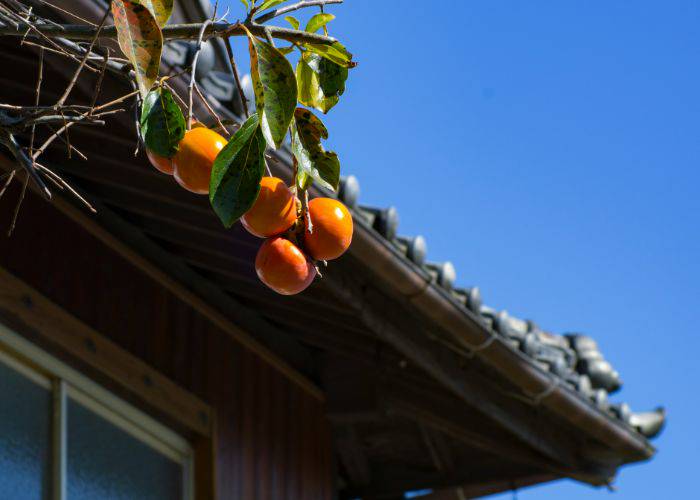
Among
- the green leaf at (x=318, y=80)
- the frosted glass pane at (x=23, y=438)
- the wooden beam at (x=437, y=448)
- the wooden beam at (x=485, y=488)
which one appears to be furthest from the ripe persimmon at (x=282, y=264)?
the wooden beam at (x=485, y=488)

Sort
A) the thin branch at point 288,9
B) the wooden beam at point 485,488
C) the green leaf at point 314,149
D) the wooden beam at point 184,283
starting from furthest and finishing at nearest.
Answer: the wooden beam at point 485,488
the wooden beam at point 184,283
the green leaf at point 314,149
the thin branch at point 288,9

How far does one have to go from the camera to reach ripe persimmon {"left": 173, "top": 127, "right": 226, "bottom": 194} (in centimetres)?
190

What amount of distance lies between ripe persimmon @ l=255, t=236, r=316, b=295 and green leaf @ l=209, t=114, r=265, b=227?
146 mm

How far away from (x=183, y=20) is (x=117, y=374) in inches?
48.6

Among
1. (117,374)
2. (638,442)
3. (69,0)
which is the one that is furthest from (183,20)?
(638,442)

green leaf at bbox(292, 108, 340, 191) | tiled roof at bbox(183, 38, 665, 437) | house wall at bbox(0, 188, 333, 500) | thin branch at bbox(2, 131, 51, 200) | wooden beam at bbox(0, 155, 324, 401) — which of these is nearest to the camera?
thin branch at bbox(2, 131, 51, 200)

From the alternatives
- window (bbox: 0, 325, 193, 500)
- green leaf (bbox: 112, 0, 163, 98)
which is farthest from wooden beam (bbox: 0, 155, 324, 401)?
green leaf (bbox: 112, 0, 163, 98)

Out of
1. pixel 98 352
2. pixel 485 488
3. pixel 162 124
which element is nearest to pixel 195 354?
pixel 98 352

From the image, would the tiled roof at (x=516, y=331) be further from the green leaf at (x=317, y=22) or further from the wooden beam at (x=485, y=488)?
the green leaf at (x=317, y=22)

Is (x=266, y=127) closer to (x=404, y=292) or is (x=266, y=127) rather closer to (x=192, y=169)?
(x=192, y=169)

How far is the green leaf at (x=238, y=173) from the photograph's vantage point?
1.81 meters

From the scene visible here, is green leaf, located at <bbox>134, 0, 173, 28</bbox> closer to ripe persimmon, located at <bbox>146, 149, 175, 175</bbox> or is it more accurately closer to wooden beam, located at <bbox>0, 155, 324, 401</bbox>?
ripe persimmon, located at <bbox>146, 149, 175, 175</bbox>

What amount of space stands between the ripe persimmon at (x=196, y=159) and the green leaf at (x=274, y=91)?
0.13 metres

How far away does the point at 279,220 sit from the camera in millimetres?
1935
